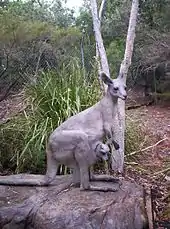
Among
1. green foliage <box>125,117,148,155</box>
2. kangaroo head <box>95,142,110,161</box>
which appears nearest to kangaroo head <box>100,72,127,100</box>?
kangaroo head <box>95,142,110,161</box>

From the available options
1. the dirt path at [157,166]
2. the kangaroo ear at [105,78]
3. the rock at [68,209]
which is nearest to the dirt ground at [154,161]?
the dirt path at [157,166]

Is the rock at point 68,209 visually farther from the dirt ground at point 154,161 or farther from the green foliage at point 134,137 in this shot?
the green foliage at point 134,137

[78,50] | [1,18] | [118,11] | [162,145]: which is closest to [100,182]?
[162,145]

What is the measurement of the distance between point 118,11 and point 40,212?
6475mm

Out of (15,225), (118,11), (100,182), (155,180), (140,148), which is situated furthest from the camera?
(118,11)

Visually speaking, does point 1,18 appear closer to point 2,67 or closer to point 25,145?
point 2,67

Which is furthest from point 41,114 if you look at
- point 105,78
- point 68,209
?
point 68,209

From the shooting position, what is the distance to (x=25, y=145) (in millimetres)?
4145

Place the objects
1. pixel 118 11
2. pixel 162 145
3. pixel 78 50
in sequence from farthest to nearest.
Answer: pixel 118 11
pixel 78 50
pixel 162 145

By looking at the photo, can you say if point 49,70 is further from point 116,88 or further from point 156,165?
point 116,88

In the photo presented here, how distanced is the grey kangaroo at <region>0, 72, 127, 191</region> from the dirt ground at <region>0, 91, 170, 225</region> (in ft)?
2.86

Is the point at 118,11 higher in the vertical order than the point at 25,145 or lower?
higher

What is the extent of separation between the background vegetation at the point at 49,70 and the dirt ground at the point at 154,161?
0.56 feet

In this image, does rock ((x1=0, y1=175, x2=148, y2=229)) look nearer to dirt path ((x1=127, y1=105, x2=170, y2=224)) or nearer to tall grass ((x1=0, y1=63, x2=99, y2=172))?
dirt path ((x1=127, y1=105, x2=170, y2=224))
